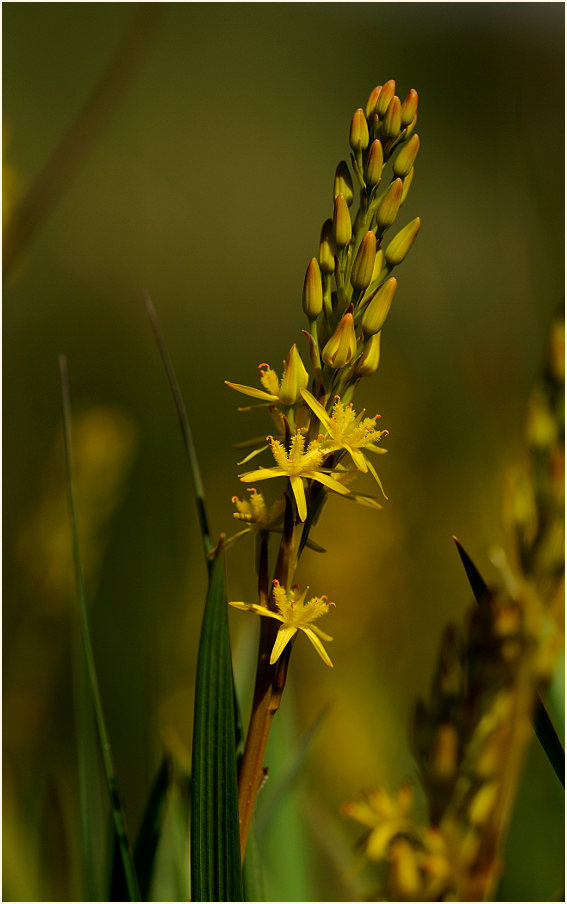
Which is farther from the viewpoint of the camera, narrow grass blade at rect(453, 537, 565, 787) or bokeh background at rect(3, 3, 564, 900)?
bokeh background at rect(3, 3, 564, 900)

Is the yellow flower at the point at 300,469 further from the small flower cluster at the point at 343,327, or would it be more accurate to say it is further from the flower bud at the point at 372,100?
the flower bud at the point at 372,100

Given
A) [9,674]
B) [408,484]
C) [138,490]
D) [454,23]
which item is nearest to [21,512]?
[138,490]

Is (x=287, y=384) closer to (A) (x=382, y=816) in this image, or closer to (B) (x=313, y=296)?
(B) (x=313, y=296)

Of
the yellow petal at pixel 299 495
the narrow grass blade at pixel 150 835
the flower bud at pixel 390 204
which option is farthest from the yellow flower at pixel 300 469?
the narrow grass blade at pixel 150 835

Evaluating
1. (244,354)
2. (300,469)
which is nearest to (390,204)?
(300,469)

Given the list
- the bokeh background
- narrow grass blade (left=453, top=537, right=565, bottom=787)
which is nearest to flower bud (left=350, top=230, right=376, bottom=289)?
narrow grass blade (left=453, top=537, right=565, bottom=787)

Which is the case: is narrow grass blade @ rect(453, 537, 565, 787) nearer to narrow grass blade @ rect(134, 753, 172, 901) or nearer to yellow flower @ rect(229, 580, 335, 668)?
yellow flower @ rect(229, 580, 335, 668)

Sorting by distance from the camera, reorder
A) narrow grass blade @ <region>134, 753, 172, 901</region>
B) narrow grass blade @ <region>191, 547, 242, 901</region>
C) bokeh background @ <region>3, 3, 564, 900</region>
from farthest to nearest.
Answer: bokeh background @ <region>3, 3, 564, 900</region> < narrow grass blade @ <region>134, 753, 172, 901</region> < narrow grass blade @ <region>191, 547, 242, 901</region>
